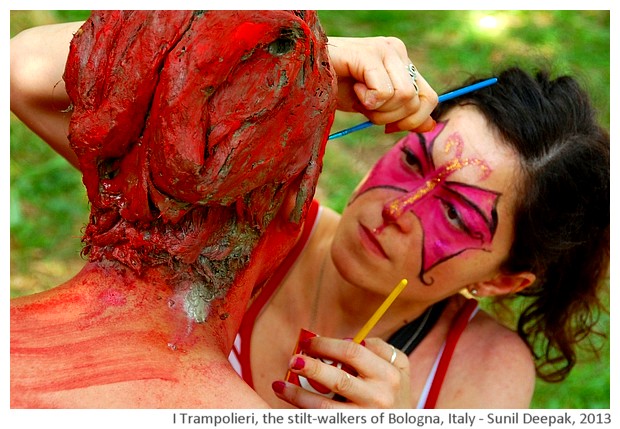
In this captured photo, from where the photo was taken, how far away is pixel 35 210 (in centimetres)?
317

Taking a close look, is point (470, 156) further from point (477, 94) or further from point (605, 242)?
point (605, 242)

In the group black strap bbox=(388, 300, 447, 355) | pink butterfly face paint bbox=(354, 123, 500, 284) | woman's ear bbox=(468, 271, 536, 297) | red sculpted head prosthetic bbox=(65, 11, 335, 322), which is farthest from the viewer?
black strap bbox=(388, 300, 447, 355)

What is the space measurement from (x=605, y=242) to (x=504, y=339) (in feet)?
1.45

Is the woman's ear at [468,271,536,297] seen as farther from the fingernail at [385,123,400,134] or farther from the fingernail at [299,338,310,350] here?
the fingernail at [385,123,400,134]

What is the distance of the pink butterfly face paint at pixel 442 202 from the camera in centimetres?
192

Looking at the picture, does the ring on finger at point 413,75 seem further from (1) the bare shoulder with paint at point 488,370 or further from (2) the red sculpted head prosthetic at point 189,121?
(1) the bare shoulder with paint at point 488,370

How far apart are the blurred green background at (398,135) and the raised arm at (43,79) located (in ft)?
3.95

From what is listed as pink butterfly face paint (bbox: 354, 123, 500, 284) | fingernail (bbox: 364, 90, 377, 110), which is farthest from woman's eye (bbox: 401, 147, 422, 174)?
fingernail (bbox: 364, 90, 377, 110)

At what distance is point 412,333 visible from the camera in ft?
7.49

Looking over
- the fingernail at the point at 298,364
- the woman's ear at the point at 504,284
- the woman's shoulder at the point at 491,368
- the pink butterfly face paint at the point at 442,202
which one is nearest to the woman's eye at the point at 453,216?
the pink butterfly face paint at the point at 442,202

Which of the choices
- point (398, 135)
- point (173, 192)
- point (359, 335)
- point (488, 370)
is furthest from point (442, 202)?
point (173, 192)

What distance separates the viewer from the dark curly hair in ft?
6.48

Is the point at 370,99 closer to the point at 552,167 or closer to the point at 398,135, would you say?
the point at 552,167

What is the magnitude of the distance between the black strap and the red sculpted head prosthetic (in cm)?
119
